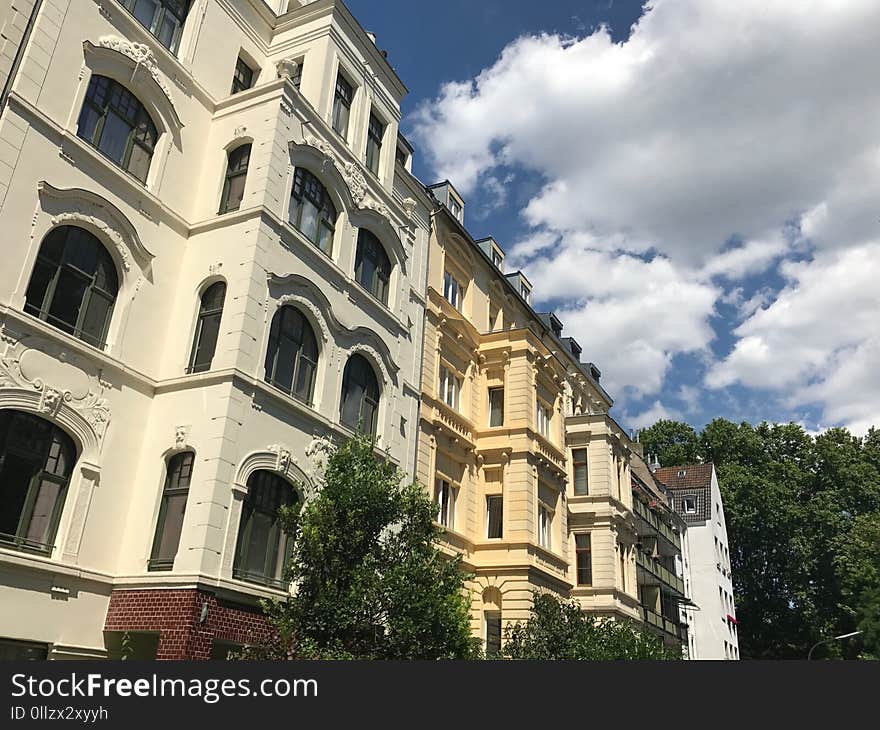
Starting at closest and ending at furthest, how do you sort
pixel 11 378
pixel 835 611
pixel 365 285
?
pixel 11 378, pixel 365 285, pixel 835 611

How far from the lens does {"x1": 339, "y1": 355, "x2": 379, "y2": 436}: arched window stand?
20.6 metres

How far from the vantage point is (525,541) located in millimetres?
26375

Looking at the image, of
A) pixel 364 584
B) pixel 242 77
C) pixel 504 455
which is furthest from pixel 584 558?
pixel 242 77

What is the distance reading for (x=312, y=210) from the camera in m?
20.2

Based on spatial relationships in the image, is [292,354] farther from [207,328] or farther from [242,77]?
[242,77]

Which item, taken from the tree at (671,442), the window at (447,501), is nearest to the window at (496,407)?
the window at (447,501)

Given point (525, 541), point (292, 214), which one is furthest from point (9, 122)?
point (525, 541)

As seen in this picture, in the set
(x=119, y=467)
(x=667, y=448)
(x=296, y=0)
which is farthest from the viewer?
(x=667, y=448)

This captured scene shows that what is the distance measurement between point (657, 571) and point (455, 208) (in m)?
23.7

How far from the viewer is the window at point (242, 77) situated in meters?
21.2

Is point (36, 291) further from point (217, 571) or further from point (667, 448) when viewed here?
point (667, 448)

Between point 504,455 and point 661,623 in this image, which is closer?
point 504,455

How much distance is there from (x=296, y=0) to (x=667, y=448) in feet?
195

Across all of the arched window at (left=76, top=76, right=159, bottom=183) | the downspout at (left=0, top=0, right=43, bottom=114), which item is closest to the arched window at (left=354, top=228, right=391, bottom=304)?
the arched window at (left=76, top=76, right=159, bottom=183)
